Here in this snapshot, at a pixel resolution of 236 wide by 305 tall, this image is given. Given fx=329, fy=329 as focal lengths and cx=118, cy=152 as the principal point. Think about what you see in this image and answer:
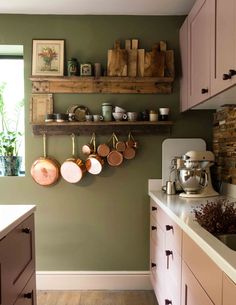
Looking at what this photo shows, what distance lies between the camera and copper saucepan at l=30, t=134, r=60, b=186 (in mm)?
2811

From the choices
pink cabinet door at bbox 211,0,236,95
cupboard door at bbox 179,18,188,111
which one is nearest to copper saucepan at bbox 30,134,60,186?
cupboard door at bbox 179,18,188,111

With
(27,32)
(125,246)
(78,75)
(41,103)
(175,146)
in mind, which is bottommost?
(125,246)

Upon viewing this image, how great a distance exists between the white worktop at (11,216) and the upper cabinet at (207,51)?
1.25m

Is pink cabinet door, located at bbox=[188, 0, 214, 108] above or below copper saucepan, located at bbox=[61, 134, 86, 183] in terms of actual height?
above

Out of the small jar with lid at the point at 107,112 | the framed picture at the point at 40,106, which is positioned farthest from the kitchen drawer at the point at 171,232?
the framed picture at the point at 40,106

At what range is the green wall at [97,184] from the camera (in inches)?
113

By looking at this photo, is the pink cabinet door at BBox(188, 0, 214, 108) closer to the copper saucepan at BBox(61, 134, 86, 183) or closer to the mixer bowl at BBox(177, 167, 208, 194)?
the mixer bowl at BBox(177, 167, 208, 194)

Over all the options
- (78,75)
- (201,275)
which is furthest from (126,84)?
(201,275)

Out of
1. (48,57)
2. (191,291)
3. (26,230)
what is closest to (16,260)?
(26,230)

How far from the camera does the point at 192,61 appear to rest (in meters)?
2.44

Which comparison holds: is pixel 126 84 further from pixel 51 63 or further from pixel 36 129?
pixel 36 129

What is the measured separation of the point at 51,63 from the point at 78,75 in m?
0.26

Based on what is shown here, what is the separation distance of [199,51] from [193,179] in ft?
2.96

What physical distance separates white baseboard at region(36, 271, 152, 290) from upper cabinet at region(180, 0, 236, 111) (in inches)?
61.2
